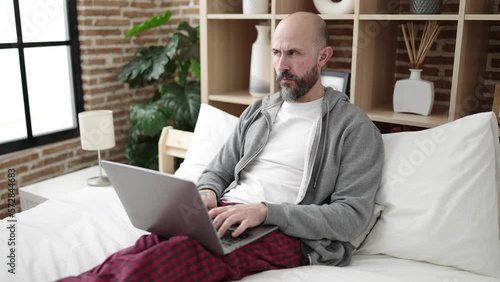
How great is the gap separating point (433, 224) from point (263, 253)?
20.7 inches

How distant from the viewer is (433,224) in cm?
145

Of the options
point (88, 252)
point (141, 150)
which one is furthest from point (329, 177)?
point (141, 150)

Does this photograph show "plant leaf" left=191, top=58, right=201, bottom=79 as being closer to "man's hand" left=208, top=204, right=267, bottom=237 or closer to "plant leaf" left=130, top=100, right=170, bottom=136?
"plant leaf" left=130, top=100, right=170, bottom=136

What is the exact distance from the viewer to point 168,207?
1.25 m

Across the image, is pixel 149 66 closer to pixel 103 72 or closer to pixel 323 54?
pixel 103 72

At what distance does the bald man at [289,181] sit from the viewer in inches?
48.3

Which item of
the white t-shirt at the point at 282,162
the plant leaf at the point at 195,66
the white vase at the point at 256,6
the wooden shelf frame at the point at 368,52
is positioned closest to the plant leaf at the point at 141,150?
the plant leaf at the point at 195,66

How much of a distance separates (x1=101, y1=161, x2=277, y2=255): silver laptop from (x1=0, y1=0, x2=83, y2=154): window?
1658 millimetres

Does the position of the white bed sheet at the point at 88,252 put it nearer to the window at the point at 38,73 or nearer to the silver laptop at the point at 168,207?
the silver laptop at the point at 168,207

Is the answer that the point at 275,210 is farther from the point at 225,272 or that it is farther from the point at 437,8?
the point at 437,8

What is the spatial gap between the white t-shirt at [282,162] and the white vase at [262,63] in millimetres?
528

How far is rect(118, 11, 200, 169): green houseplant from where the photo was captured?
9.05ft

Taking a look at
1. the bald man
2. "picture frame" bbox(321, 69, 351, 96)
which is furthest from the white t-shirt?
"picture frame" bbox(321, 69, 351, 96)

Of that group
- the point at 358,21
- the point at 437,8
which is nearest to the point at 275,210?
the point at 358,21
